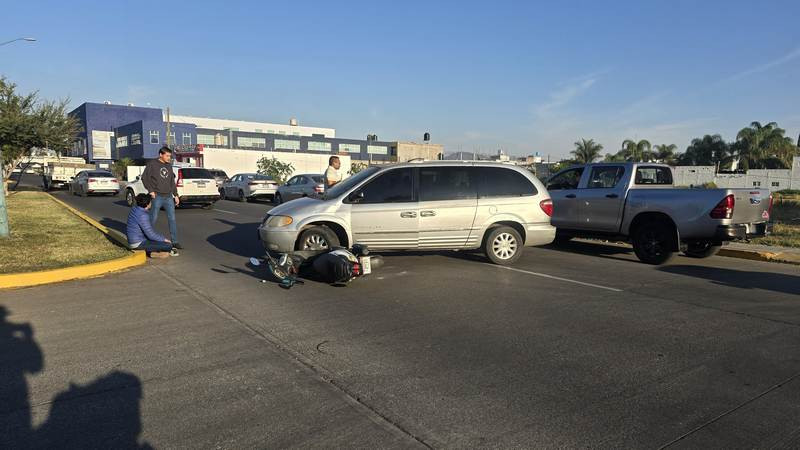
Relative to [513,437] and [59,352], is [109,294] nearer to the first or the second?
[59,352]

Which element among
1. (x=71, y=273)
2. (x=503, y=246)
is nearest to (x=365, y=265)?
(x=503, y=246)

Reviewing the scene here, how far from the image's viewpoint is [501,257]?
28.5 ft

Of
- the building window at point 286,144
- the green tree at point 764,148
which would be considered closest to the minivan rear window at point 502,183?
the green tree at point 764,148

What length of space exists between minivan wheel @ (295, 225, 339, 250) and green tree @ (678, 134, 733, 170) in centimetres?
6837

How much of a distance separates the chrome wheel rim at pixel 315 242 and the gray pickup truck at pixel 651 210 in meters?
5.41

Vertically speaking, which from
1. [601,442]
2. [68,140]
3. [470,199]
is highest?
[68,140]

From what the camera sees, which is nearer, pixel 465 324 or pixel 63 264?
pixel 465 324

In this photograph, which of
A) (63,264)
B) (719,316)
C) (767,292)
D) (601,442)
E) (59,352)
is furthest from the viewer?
(63,264)

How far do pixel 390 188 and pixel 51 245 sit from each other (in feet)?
21.3

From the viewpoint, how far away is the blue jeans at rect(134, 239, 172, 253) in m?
9.09

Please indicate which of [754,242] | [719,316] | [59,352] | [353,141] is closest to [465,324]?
[719,316]

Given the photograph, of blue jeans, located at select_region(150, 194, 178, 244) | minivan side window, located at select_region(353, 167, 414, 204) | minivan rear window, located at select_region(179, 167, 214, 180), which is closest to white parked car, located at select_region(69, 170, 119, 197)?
minivan rear window, located at select_region(179, 167, 214, 180)

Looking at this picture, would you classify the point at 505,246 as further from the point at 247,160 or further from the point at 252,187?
the point at 247,160

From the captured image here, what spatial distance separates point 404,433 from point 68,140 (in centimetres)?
3249
